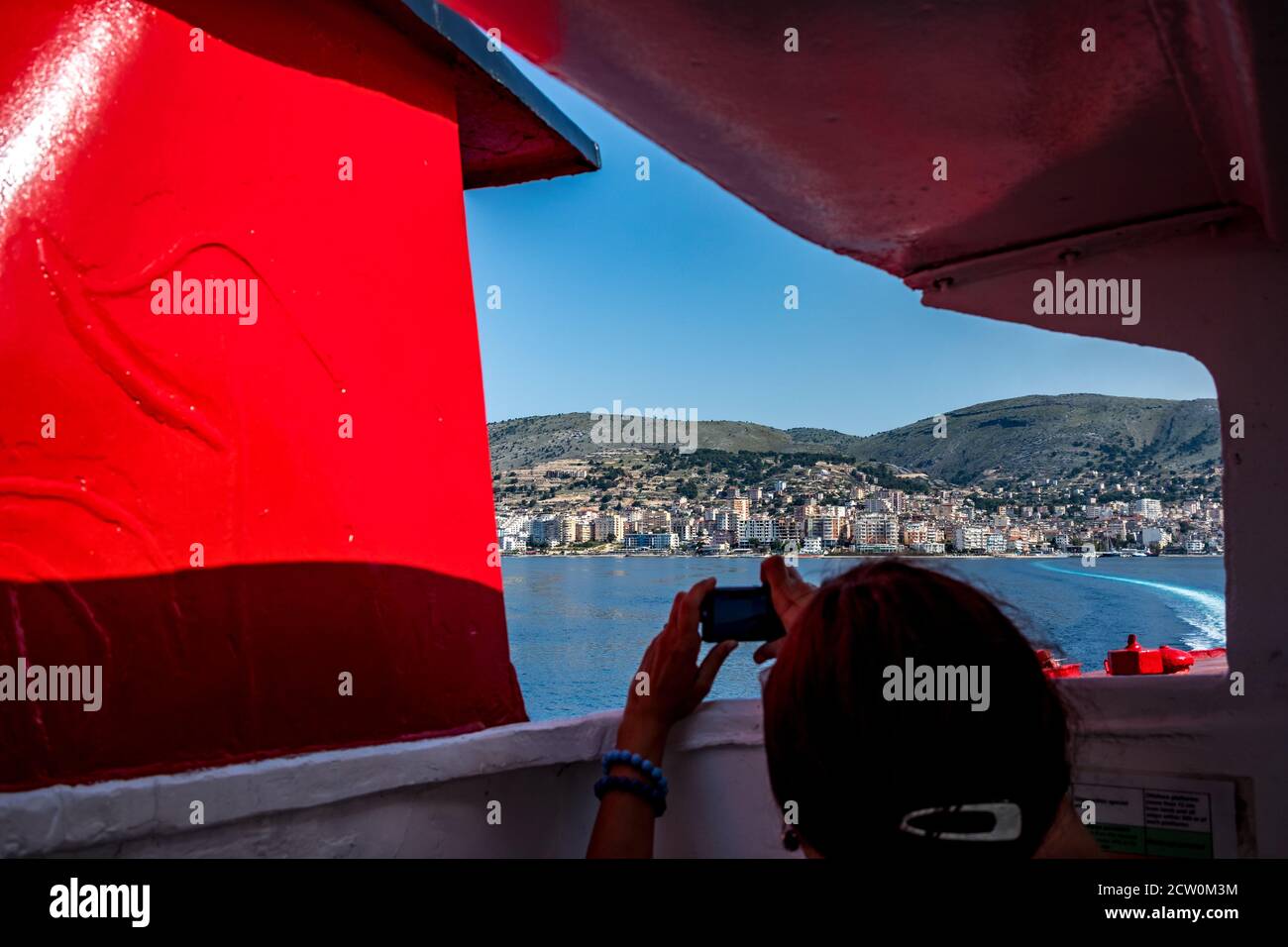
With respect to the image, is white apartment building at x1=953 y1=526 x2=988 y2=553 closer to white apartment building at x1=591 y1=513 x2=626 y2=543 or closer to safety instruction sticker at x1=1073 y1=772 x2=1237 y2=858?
safety instruction sticker at x1=1073 y1=772 x2=1237 y2=858

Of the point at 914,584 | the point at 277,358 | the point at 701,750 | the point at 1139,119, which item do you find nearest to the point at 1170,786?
the point at 701,750

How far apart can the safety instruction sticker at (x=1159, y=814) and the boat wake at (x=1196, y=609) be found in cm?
3011

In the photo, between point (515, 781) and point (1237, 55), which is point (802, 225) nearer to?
point (1237, 55)

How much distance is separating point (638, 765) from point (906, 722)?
1.00 meters

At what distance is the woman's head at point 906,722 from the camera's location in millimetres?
872

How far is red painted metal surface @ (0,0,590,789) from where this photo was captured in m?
1.76

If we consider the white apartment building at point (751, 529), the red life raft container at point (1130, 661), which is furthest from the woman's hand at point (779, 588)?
the white apartment building at point (751, 529)

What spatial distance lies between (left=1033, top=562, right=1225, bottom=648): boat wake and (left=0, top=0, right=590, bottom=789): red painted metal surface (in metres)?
31.1
